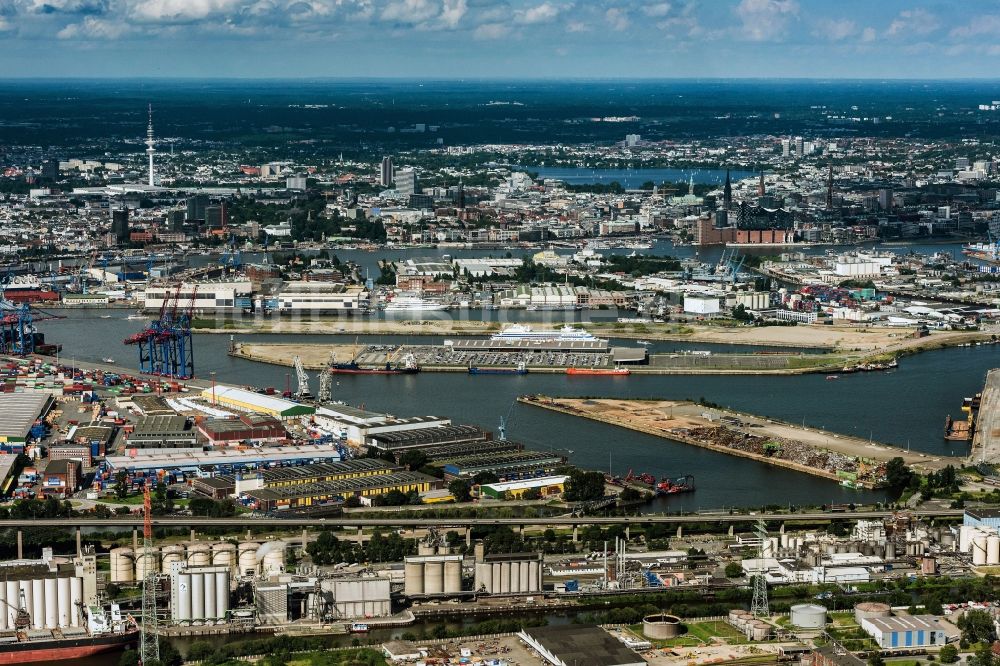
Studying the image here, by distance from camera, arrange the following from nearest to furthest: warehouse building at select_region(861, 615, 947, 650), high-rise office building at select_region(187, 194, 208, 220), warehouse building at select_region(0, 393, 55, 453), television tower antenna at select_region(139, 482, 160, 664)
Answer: television tower antenna at select_region(139, 482, 160, 664) → warehouse building at select_region(861, 615, 947, 650) → warehouse building at select_region(0, 393, 55, 453) → high-rise office building at select_region(187, 194, 208, 220)

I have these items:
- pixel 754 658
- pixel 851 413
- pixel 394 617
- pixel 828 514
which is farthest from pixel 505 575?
pixel 851 413

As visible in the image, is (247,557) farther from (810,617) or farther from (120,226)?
(120,226)

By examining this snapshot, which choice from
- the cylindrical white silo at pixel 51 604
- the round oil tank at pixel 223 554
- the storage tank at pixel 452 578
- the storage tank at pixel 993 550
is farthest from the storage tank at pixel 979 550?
the cylindrical white silo at pixel 51 604

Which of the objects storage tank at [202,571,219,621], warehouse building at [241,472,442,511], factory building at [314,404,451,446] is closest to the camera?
storage tank at [202,571,219,621]

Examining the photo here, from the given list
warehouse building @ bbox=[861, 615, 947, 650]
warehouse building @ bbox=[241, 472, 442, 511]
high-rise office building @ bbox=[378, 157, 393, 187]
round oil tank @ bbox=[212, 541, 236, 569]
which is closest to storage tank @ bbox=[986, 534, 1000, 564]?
warehouse building @ bbox=[861, 615, 947, 650]

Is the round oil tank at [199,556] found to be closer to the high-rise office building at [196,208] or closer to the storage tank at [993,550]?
the storage tank at [993,550]

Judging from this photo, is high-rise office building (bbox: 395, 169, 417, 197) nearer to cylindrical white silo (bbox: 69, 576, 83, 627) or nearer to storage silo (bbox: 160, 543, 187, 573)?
storage silo (bbox: 160, 543, 187, 573)

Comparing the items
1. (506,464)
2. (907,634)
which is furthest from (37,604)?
(907,634)
